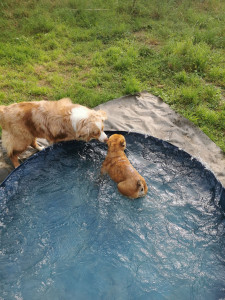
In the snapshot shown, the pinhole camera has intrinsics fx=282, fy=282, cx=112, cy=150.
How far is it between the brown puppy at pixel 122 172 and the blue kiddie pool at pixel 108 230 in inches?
9.2

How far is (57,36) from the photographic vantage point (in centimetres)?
778

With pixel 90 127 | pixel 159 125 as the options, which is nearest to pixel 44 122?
pixel 90 127

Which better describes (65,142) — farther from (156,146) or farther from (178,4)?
(178,4)

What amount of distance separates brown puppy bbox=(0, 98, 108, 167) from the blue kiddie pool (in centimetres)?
41

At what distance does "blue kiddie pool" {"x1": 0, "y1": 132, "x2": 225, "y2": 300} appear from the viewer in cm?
336

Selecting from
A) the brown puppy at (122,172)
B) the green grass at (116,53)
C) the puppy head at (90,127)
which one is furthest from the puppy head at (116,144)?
the green grass at (116,53)

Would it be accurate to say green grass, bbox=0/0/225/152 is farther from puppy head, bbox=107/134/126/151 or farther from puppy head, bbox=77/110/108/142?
puppy head, bbox=107/134/126/151

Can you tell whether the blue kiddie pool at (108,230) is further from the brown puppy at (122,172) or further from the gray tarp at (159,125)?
the gray tarp at (159,125)

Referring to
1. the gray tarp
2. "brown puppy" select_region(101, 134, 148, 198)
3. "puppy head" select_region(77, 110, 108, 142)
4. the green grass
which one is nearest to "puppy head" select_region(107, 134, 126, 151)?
"brown puppy" select_region(101, 134, 148, 198)

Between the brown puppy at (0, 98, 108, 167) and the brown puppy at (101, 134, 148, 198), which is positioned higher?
the brown puppy at (0, 98, 108, 167)

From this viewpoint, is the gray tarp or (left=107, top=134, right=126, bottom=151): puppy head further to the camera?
the gray tarp

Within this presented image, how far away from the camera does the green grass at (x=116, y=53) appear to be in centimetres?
610

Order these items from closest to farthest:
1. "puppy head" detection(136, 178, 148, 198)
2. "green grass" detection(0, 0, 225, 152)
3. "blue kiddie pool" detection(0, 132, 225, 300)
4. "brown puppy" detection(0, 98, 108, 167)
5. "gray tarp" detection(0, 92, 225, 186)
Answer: "blue kiddie pool" detection(0, 132, 225, 300)
"puppy head" detection(136, 178, 148, 198)
"brown puppy" detection(0, 98, 108, 167)
"gray tarp" detection(0, 92, 225, 186)
"green grass" detection(0, 0, 225, 152)

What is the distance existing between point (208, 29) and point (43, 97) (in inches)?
213
